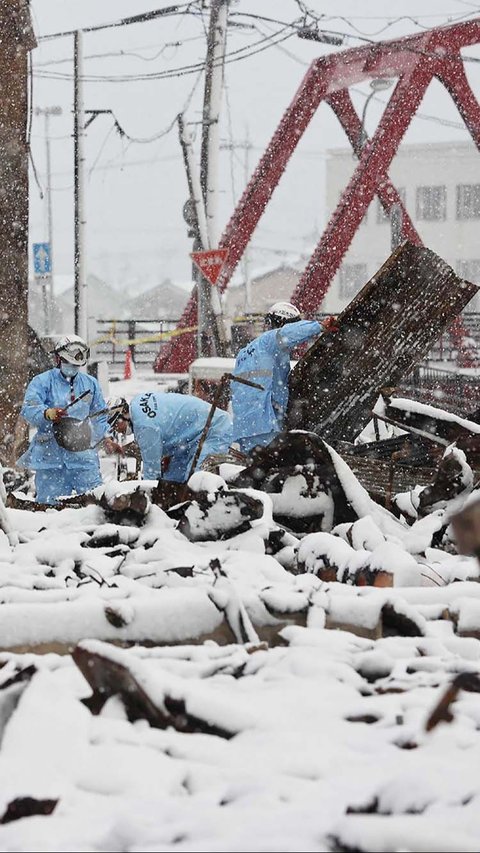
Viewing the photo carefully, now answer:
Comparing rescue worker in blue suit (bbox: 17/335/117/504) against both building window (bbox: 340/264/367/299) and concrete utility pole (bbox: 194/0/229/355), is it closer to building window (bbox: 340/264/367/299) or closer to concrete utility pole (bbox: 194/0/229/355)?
concrete utility pole (bbox: 194/0/229/355)

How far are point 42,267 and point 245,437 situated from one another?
18.2 meters

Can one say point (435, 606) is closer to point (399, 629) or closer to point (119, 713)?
point (399, 629)

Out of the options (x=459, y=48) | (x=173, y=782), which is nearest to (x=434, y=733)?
(x=173, y=782)

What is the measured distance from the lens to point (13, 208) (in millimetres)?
8383

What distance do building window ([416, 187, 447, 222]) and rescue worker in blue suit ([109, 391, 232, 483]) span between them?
1849 inches

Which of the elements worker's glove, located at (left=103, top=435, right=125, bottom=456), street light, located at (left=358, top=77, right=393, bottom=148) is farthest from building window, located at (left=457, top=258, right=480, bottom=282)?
worker's glove, located at (left=103, top=435, right=125, bottom=456)

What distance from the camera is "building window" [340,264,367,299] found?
51812 millimetres

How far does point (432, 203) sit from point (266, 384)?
47.2 metres

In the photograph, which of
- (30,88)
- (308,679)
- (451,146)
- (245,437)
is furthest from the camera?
(451,146)

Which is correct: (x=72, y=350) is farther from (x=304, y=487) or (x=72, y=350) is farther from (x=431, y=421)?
(x=304, y=487)

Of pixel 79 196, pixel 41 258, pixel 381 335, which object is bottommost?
pixel 381 335

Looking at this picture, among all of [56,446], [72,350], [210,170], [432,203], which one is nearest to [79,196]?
[210,170]

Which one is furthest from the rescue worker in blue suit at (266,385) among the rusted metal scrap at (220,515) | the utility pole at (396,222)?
the utility pole at (396,222)

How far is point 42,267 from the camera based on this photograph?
2433 centimetres
